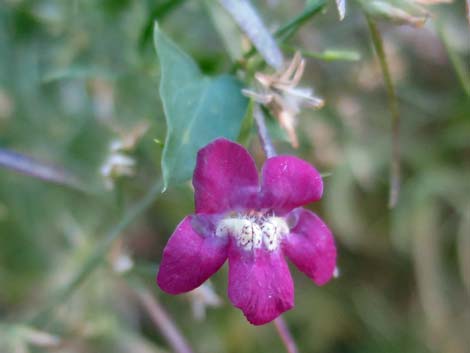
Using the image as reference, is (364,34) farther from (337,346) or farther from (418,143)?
(337,346)

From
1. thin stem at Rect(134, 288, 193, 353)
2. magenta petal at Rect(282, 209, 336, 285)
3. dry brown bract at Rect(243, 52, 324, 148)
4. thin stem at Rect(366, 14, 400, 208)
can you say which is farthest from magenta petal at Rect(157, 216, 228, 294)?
thin stem at Rect(134, 288, 193, 353)

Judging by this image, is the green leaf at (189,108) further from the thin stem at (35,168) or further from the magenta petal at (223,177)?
the thin stem at (35,168)

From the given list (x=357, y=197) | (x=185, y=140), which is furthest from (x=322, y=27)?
(x=185, y=140)

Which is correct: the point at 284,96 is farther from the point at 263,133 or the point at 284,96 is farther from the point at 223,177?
the point at 223,177

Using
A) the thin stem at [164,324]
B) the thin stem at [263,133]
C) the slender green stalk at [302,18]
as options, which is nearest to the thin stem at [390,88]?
the slender green stalk at [302,18]

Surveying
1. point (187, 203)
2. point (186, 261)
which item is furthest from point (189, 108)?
point (187, 203)

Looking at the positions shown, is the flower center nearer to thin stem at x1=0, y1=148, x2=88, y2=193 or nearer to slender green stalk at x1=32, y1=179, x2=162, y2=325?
slender green stalk at x1=32, y1=179, x2=162, y2=325

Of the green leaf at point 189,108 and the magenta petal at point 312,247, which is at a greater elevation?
the green leaf at point 189,108
